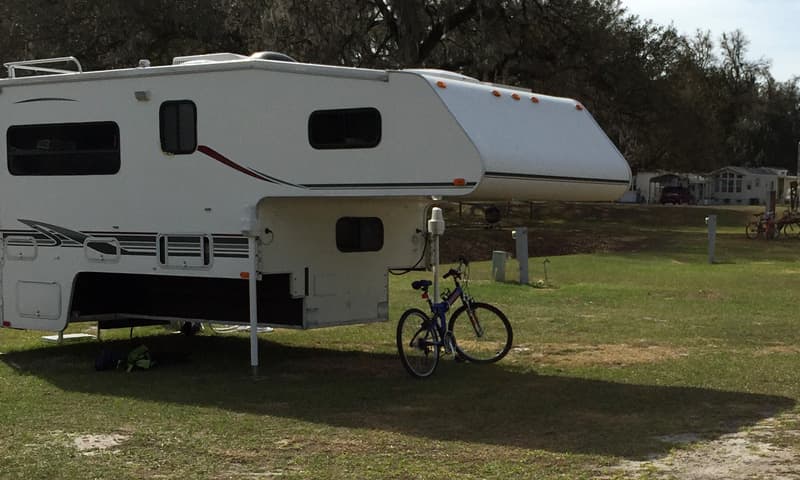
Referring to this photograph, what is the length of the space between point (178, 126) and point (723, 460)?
237 inches

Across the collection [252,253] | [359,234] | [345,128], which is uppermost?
[345,128]

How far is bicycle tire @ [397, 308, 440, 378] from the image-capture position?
31.6 feet

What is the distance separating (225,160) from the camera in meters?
9.85

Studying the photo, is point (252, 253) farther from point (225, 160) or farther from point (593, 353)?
point (593, 353)

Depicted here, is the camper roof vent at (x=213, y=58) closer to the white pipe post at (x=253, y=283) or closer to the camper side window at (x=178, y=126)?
the camper side window at (x=178, y=126)

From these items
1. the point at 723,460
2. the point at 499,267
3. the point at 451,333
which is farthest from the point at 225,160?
the point at 499,267

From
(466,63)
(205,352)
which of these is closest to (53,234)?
(205,352)

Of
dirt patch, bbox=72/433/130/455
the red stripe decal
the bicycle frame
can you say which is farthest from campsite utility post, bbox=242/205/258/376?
dirt patch, bbox=72/433/130/455

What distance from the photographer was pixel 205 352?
460 inches

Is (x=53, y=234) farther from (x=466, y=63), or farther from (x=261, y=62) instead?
(x=466, y=63)

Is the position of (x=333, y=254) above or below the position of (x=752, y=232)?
above

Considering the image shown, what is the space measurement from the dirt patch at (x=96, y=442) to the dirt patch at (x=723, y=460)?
3352mm

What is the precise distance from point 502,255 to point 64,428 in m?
12.1

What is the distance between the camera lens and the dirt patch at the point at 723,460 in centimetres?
625
